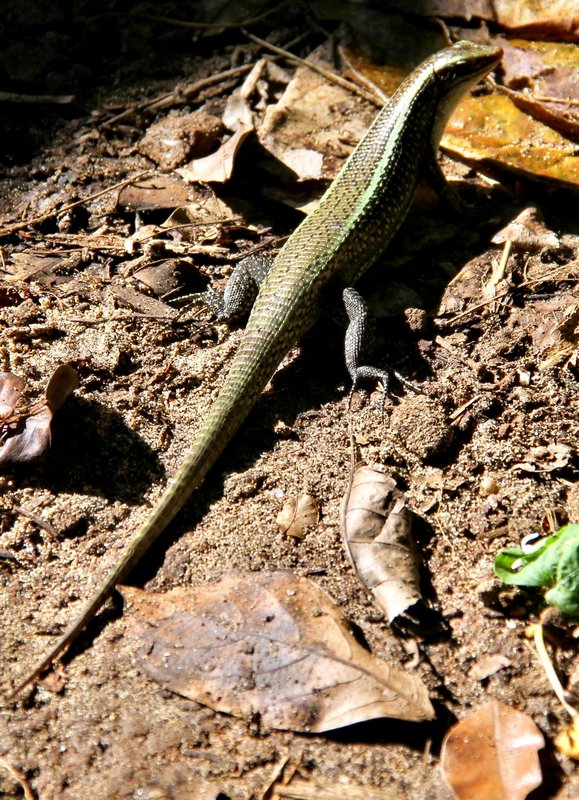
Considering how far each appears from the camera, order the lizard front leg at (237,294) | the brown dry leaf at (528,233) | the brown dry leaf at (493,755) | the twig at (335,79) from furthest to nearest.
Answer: the twig at (335,79) → the brown dry leaf at (528,233) → the lizard front leg at (237,294) → the brown dry leaf at (493,755)

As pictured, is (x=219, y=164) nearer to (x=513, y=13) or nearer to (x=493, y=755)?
(x=513, y=13)

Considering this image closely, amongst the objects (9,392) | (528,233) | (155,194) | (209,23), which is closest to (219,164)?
(155,194)

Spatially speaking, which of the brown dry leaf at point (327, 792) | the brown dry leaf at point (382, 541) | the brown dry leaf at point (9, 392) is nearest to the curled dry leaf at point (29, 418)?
the brown dry leaf at point (9, 392)

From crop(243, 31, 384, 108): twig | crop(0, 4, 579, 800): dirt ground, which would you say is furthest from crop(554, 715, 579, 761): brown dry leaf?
crop(243, 31, 384, 108): twig

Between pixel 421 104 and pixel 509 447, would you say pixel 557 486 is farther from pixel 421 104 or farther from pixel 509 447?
pixel 421 104

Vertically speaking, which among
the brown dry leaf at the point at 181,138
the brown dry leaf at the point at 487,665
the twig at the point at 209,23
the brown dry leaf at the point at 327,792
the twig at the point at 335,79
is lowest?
the brown dry leaf at the point at 327,792

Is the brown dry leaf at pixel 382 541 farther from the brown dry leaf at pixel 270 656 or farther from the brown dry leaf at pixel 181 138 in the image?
the brown dry leaf at pixel 181 138

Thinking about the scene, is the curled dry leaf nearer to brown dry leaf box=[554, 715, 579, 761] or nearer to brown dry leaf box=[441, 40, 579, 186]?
brown dry leaf box=[554, 715, 579, 761]

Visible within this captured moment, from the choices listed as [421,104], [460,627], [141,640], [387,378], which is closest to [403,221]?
[421,104]
